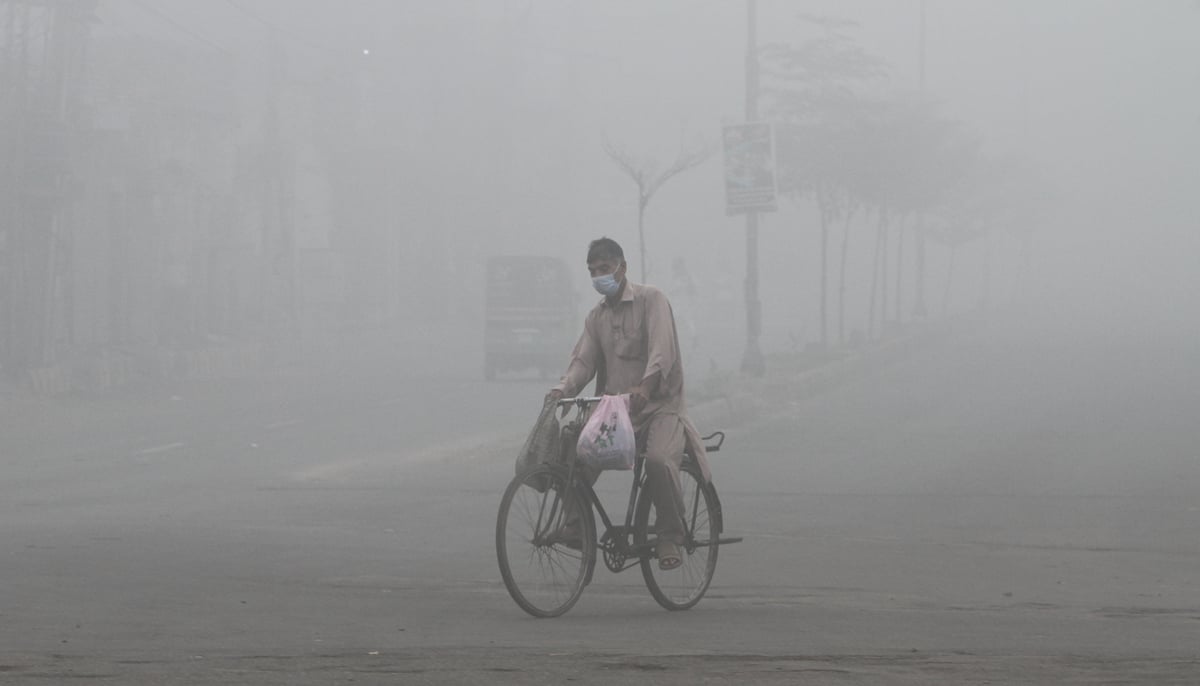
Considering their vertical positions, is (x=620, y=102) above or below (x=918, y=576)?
above

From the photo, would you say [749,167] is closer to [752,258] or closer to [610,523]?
[752,258]

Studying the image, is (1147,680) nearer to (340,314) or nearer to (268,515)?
(268,515)

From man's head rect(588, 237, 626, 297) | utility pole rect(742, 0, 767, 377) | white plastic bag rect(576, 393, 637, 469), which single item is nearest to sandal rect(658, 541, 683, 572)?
white plastic bag rect(576, 393, 637, 469)

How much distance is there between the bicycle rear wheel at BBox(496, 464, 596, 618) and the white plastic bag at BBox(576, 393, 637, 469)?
0.66 feet

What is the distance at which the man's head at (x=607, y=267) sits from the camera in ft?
25.4

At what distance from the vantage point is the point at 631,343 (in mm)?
7832

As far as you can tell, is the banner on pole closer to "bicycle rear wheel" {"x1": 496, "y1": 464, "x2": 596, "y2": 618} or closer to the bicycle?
the bicycle

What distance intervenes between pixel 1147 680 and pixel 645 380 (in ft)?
8.40

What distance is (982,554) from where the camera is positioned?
427 inches

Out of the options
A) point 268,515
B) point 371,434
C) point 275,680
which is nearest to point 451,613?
point 275,680

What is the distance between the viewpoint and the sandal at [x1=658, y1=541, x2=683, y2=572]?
7.79 meters

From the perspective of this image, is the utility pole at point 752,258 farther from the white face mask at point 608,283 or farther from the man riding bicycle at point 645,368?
the white face mask at point 608,283

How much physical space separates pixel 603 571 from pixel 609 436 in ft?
8.31

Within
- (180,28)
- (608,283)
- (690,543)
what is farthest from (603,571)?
(180,28)
